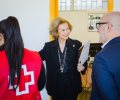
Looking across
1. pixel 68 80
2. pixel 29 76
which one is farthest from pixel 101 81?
pixel 68 80

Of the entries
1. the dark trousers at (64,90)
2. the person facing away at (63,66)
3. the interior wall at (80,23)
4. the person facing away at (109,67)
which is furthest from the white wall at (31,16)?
the interior wall at (80,23)

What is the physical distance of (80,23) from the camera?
23.6 ft

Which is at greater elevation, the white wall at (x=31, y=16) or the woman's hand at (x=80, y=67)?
the white wall at (x=31, y=16)

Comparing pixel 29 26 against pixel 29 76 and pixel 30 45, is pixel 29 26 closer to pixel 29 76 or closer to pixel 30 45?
pixel 30 45

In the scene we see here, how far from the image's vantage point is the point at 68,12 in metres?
7.11

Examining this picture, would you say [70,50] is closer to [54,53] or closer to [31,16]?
[54,53]

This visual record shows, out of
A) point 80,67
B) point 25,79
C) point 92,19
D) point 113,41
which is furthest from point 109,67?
point 92,19

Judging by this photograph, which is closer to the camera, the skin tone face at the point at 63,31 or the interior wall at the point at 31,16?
the skin tone face at the point at 63,31

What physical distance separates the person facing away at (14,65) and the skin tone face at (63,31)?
1.16 metres

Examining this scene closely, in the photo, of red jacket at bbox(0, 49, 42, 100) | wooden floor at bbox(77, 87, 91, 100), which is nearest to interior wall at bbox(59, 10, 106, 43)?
wooden floor at bbox(77, 87, 91, 100)

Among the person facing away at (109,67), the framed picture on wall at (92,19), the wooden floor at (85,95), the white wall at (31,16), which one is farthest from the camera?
the framed picture on wall at (92,19)

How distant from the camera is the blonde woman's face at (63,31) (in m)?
3.06

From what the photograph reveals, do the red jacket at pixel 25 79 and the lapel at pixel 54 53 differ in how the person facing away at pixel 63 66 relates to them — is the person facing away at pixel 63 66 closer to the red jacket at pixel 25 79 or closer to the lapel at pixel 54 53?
the lapel at pixel 54 53

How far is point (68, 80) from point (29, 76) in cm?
114
